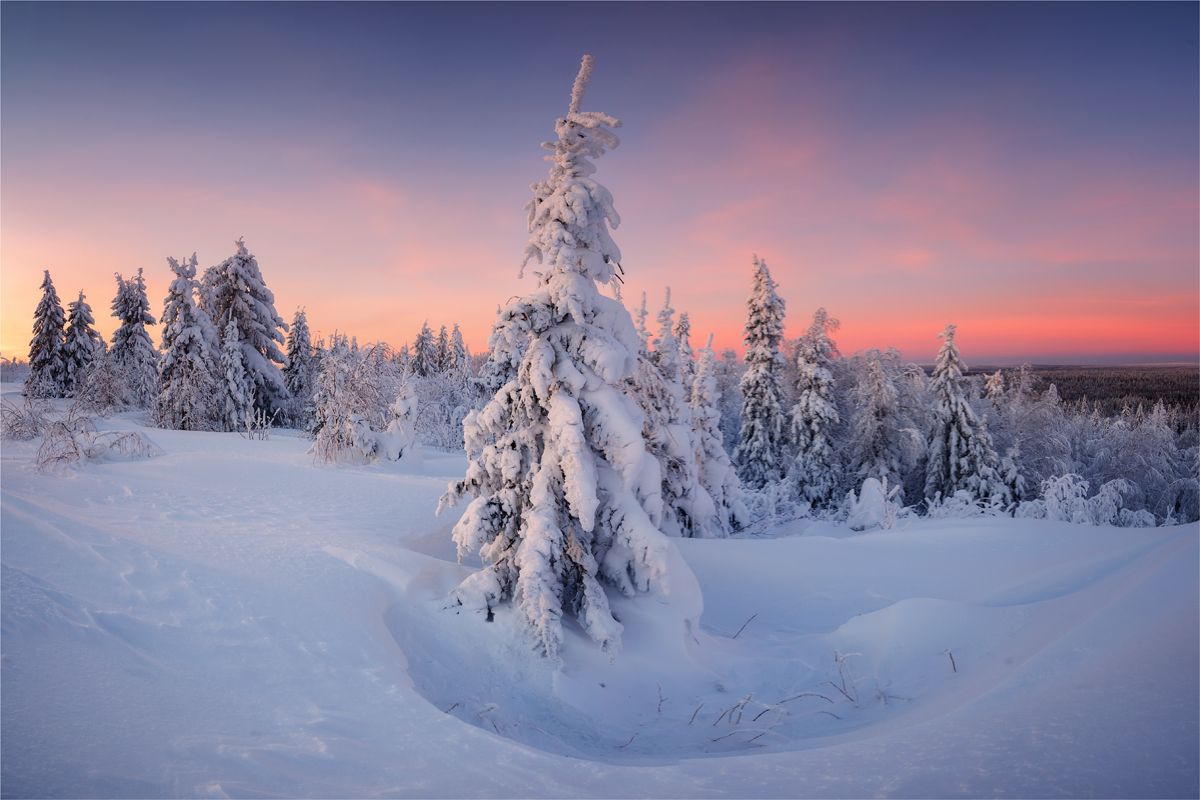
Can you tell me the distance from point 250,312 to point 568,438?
3125 cm

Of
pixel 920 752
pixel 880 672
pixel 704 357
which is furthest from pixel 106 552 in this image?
pixel 704 357

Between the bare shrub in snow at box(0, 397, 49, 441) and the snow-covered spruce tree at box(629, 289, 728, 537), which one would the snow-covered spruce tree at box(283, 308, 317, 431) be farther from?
the snow-covered spruce tree at box(629, 289, 728, 537)

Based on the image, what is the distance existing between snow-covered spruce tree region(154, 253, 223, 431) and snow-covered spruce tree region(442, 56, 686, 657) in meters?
24.1

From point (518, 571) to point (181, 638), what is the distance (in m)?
3.47

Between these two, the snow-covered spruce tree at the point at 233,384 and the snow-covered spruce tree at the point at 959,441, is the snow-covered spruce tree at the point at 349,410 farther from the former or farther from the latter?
the snow-covered spruce tree at the point at 959,441

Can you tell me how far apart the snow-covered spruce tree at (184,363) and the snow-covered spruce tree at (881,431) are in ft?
105

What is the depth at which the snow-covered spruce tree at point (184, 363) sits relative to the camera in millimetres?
25125

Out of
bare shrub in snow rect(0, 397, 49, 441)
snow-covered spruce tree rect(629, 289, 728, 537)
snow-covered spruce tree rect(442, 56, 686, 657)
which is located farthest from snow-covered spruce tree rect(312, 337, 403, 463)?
snow-covered spruce tree rect(442, 56, 686, 657)

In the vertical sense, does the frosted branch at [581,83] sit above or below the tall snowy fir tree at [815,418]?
above

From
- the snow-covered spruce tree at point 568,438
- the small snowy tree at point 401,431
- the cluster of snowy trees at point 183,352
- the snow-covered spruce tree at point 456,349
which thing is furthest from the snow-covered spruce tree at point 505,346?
the snow-covered spruce tree at point 456,349

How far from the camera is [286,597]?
6.23 meters

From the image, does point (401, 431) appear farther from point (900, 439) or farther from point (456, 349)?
point (456, 349)

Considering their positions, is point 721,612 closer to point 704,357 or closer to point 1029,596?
point 1029,596

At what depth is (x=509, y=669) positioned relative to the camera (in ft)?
21.7
